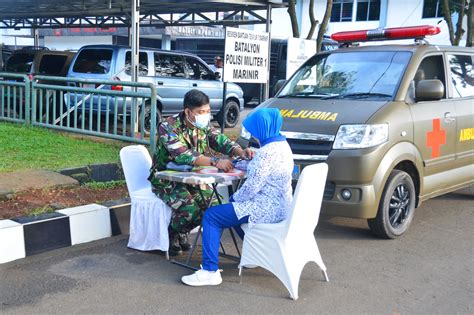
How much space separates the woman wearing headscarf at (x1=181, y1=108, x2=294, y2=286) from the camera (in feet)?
12.9

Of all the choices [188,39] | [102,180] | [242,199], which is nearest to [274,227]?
[242,199]

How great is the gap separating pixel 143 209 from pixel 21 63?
916 cm

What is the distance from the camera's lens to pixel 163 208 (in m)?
4.54

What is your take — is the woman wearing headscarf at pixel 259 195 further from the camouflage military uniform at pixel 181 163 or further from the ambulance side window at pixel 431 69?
the ambulance side window at pixel 431 69

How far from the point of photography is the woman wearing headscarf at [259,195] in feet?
12.9

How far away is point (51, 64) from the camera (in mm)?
12164

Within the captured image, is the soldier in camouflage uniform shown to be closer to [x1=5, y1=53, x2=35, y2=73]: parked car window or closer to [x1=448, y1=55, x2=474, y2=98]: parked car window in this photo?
[x1=448, y1=55, x2=474, y2=98]: parked car window

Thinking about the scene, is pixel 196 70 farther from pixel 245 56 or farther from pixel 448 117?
pixel 448 117

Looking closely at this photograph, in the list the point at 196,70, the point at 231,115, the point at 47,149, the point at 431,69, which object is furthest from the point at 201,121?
the point at 231,115

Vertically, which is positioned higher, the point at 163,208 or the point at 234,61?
the point at 234,61

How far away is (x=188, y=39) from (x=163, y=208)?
20.3 meters

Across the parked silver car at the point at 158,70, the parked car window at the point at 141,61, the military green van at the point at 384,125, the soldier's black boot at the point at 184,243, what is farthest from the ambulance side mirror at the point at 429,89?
the parked car window at the point at 141,61

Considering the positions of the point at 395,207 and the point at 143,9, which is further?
the point at 143,9

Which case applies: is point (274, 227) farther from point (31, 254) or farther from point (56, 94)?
point (56, 94)
